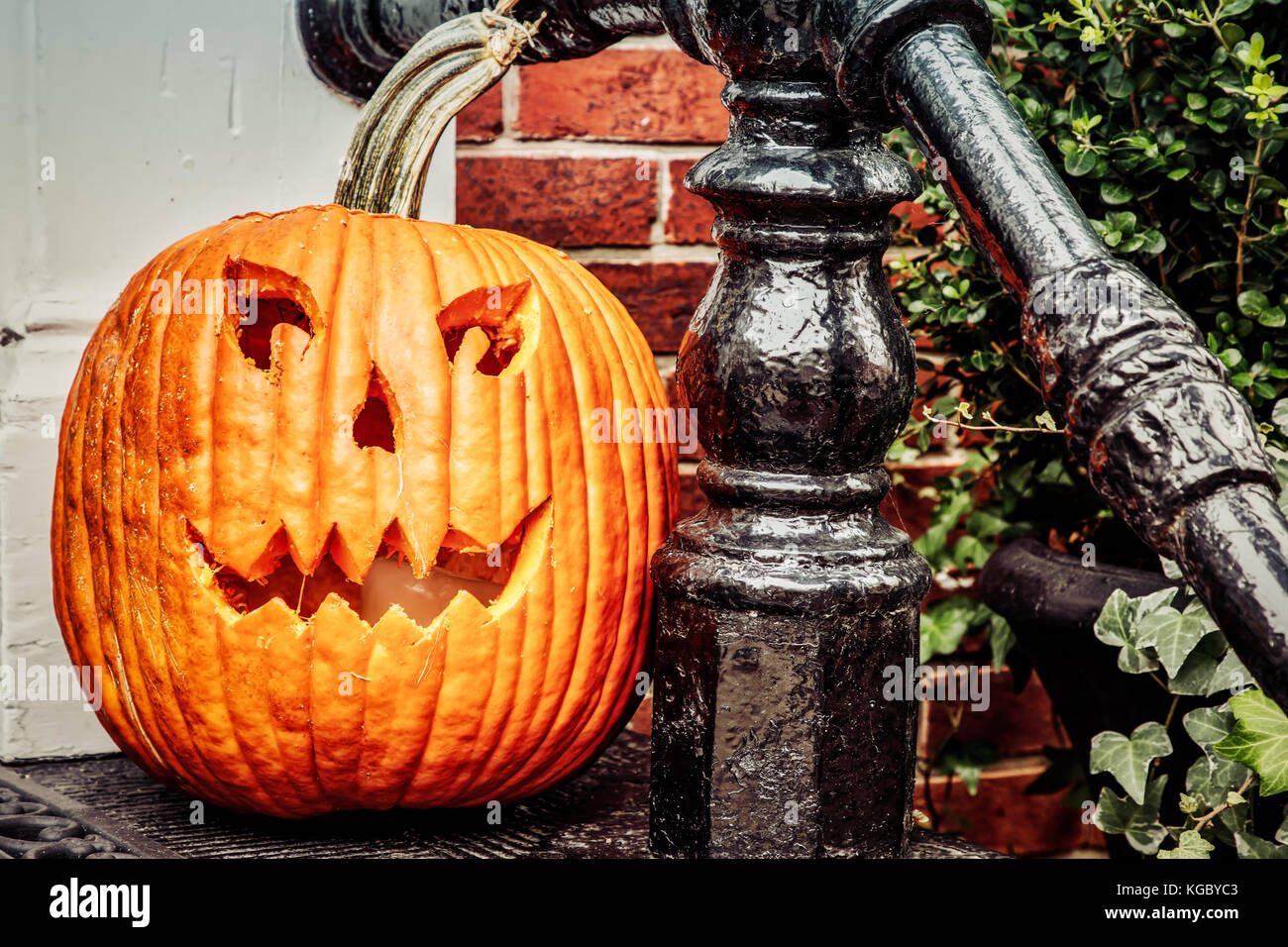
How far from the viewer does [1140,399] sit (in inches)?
20.7

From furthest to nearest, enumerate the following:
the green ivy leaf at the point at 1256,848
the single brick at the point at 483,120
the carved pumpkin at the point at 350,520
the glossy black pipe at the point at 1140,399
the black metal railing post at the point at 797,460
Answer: the single brick at the point at 483,120
the green ivy leaf at the point at 1256,848
the carved pumpkin at the point at 350,520
the black metal railing post at the point at 797,460
the glossy black pipe at the point at 1140,399

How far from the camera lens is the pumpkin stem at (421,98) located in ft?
3.18

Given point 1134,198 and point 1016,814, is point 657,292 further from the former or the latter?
point 1016,814

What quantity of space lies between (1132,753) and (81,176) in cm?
101

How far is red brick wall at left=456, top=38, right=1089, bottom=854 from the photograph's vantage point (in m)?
1.39

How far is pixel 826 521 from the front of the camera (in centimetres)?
75

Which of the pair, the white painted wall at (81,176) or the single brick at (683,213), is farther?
the single brick at (683,213)

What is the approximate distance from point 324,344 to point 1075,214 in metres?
0.48

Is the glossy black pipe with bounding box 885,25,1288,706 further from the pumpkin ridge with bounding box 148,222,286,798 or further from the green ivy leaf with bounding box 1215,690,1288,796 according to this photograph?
the pumpkin ridge with bounding box 148,222,286,798

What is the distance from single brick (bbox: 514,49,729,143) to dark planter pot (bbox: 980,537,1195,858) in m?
0.58

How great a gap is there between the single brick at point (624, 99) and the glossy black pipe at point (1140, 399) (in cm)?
82

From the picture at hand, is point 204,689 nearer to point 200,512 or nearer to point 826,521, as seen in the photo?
point 200,512

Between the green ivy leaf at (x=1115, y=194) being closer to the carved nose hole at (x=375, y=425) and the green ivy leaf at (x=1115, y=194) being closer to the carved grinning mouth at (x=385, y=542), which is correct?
the carved grinning mouth at (x=385, y=542)

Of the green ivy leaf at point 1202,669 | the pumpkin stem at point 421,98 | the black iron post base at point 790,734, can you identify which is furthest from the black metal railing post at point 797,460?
the green ivy leaf at point 1202,669
